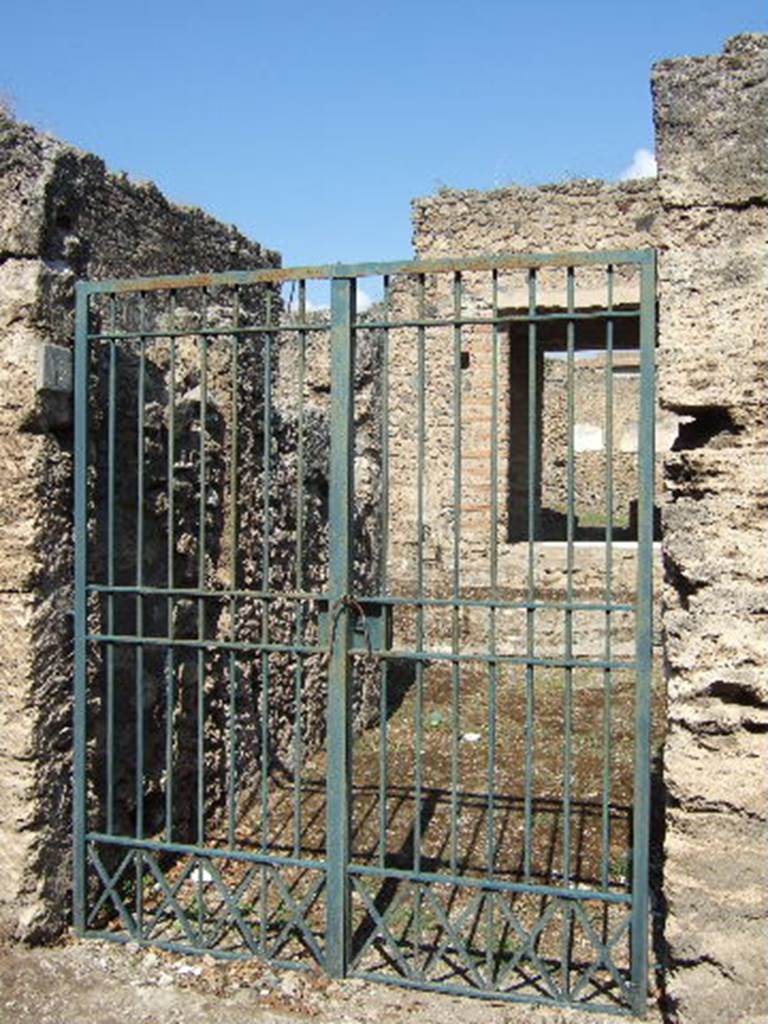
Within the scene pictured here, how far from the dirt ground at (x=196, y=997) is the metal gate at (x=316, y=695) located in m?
0.07

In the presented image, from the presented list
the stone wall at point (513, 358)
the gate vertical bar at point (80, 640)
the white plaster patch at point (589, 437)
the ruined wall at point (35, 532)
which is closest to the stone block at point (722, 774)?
the gate vertical bar at point (80, 640)

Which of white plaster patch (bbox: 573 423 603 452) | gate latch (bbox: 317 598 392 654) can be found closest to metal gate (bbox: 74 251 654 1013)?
gate latch (bbox: 317 598 392 654)

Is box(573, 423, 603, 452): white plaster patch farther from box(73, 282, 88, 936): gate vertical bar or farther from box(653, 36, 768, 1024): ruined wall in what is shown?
box(653, 36, 768, 1024): ruined wall

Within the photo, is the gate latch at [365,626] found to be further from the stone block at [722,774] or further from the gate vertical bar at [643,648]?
the stone block at [722,774]

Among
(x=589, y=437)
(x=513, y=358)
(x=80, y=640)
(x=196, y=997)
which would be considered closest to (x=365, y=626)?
(x=80, y=640)

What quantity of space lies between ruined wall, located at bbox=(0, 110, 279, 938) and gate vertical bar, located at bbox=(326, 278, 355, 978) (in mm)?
1044

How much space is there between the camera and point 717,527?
3.29 meters

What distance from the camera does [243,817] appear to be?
5.29m

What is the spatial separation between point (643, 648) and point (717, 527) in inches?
18.0

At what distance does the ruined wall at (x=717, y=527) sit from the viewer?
3215mm

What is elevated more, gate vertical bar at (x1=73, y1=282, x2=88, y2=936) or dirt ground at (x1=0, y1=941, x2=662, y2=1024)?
gate vertical bar at (x1=73, y1=282, x2=88, y2=936)

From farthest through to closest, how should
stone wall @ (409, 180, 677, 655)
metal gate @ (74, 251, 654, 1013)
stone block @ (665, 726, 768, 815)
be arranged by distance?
stone wall @ (409, 180, 677, 655) → metal gate @ (74, 251, 654, 1013) → stone block @ (665, 726, 768, 815)

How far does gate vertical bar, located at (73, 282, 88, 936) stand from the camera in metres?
3.95

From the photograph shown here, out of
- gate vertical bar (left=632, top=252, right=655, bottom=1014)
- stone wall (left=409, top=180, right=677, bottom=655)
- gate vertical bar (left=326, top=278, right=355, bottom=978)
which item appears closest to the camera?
gate vertical bar (left=632, top=252, right=655, bottom=1014)
